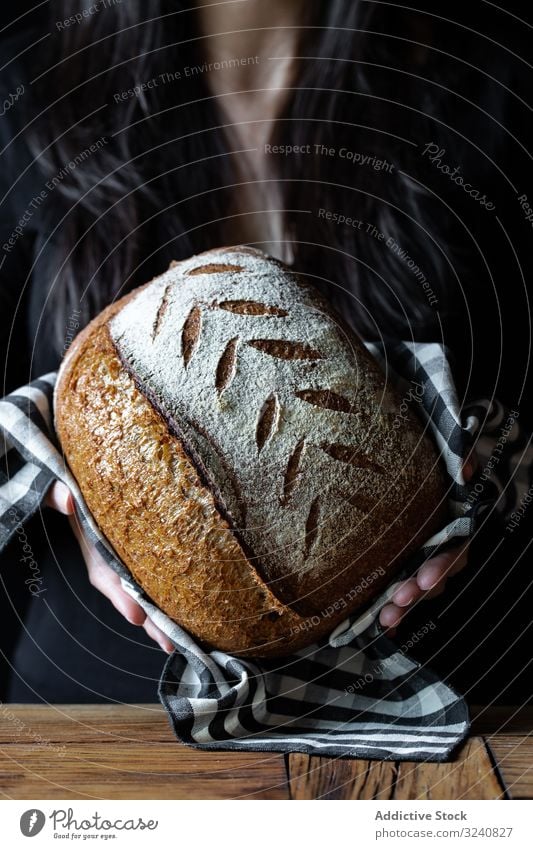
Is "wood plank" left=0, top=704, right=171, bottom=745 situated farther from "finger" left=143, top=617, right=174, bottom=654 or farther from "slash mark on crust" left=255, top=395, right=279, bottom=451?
"slash mark on crust" left=255, top=395, right=279, bottom=451

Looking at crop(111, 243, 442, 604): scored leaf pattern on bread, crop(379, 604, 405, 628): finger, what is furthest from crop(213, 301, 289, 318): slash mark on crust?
crop(379, 604, 405, 628): finger

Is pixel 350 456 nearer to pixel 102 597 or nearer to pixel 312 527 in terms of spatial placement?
pixel 312 527

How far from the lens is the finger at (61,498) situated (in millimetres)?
574

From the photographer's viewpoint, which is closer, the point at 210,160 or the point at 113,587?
the point at 113,587

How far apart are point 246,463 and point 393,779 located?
20cm

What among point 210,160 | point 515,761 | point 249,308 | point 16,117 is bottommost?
point 515,761

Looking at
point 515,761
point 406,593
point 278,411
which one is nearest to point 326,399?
point 278,411

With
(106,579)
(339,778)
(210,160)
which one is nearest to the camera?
(339,778)

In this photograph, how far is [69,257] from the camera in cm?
72

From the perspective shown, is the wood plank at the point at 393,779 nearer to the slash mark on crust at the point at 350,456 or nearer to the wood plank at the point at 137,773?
the wood plank at the point at 137,773

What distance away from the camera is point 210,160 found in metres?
0.73

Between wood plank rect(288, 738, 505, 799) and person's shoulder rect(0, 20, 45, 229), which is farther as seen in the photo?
person's shoulder rect(0, 20, 45, 229)

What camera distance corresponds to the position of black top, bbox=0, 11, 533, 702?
0.67m

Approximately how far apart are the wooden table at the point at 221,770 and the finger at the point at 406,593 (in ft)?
0.29
